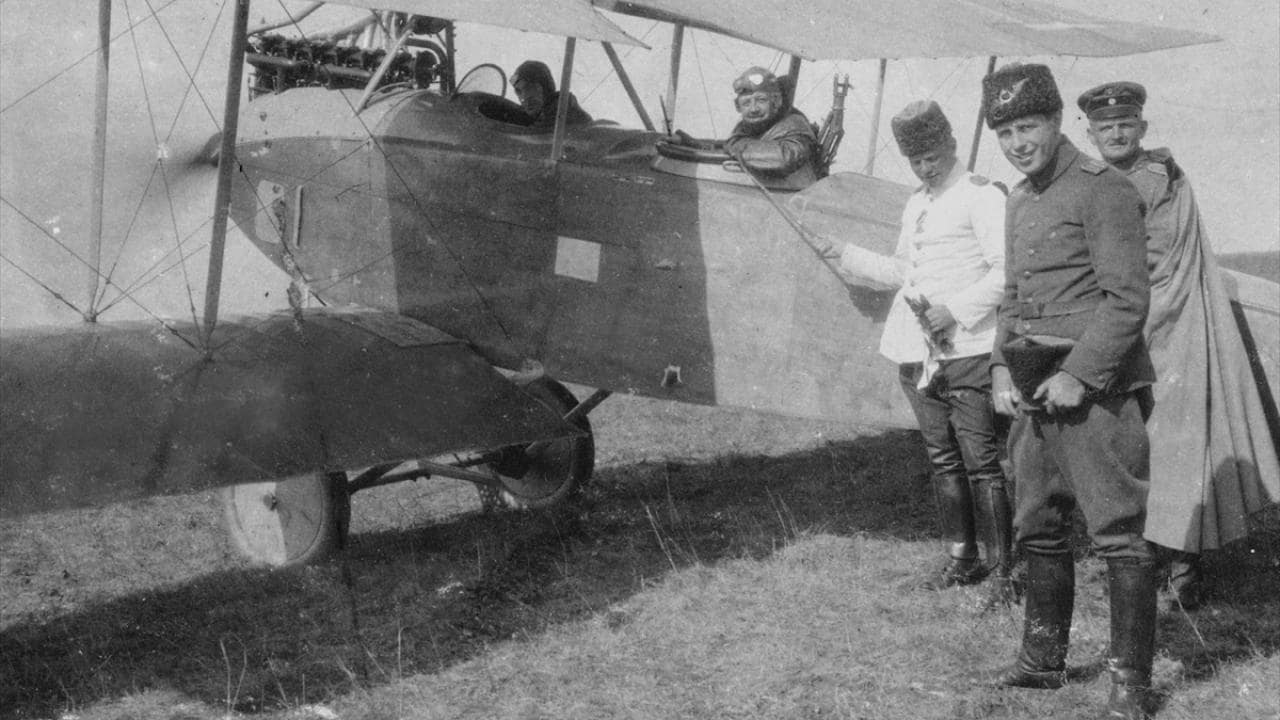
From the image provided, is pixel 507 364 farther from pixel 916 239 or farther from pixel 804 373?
Result: pixel 916 239

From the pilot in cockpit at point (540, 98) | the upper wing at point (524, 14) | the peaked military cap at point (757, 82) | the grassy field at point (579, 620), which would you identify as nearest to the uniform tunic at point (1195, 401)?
the grassy field at point (579, 620)

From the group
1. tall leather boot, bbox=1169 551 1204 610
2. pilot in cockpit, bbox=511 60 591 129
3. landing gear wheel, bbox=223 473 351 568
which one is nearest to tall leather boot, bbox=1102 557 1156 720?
tall leather boot, bbox=1169 551 1204 610

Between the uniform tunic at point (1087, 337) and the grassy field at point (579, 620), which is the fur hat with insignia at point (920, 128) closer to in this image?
the uniform tunic at point (1087, 337)

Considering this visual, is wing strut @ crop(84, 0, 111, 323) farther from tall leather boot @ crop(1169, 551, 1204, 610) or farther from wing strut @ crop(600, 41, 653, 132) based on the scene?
tall leather boot @ crop(1169, 551, 1204, 610)

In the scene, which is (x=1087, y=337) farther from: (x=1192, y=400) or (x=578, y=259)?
(x=578, y=259)

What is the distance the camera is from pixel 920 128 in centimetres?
472

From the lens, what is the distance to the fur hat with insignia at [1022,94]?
3.61 meters

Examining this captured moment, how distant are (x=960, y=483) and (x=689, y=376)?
151 centimetres

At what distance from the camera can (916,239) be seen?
16.1 feet

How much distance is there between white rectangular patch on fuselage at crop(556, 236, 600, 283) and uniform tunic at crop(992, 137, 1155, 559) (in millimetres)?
2693

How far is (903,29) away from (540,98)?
2059 millimetres

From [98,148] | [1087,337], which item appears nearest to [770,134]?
[1087,337]

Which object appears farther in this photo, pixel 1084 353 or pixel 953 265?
pixel 953 265

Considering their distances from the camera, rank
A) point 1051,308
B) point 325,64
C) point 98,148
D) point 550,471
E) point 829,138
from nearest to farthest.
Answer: point 1051,308, point 98,148, point 829,138, point 550,471, point 325,64
